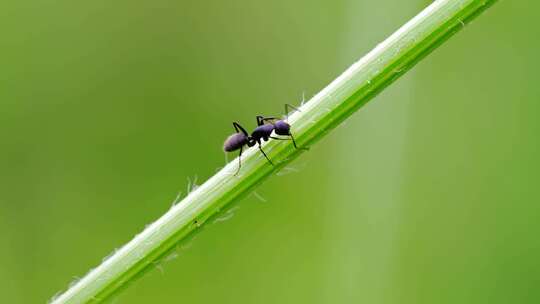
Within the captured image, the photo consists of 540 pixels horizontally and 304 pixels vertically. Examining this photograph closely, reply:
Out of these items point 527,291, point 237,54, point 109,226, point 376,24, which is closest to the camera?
point 376,24

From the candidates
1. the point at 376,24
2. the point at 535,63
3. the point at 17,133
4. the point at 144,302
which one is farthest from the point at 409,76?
the point at 17,133

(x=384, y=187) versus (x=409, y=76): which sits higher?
(x=409, y=76)

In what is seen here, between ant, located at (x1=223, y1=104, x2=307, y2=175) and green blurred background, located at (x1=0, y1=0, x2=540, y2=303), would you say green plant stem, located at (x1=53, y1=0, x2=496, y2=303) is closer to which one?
ant, located at (x1=223, y1=104, x2=307, y2=175)

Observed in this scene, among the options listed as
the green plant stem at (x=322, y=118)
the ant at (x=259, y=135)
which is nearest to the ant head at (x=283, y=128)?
the ant at (x=259, y=135)

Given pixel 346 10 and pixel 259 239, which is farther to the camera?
pixel 259 239

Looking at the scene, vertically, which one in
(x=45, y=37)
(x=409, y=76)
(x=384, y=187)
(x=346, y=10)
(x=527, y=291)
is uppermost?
(x=45, y=37)

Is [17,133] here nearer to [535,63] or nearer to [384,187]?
[384,187]
